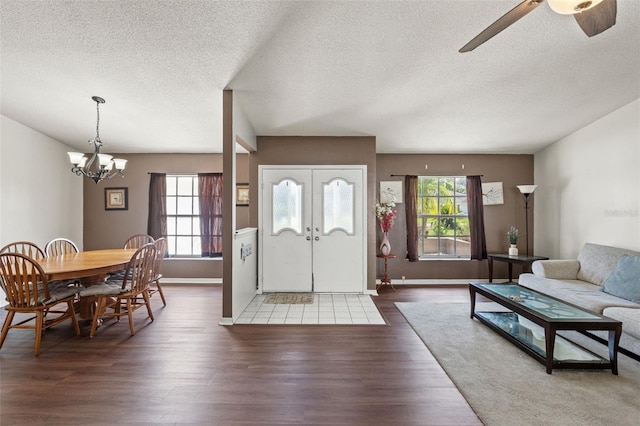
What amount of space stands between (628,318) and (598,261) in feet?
4.89

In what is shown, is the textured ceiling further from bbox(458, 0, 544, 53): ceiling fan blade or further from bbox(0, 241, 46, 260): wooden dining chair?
bbox(0, 241, 46, 260): wooden dining chair

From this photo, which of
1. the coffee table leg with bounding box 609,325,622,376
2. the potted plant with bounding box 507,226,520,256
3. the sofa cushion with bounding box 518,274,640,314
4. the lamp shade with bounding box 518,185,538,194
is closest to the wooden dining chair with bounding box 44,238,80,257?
the coffee table leg with bounding box 609,325,622,376

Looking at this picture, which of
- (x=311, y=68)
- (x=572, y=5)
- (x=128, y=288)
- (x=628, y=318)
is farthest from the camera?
(x=128, y=288)

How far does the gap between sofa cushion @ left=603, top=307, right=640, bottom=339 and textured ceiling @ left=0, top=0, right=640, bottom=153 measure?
95.0 inches

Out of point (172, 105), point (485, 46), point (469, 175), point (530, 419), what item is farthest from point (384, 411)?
point (469, 175)

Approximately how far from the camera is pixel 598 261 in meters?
3.75

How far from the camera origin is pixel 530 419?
71.3 inches

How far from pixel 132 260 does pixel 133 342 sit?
83 cm

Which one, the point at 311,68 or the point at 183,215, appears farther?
the point at 183,215

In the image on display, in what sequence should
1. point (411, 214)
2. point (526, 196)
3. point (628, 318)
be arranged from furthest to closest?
point (411, 214)
point (526, 196)
point (628, 318)

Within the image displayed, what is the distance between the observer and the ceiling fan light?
1.56 m

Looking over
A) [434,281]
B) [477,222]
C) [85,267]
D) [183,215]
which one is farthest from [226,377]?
[477,222]

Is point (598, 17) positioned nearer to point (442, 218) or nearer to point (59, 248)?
point (442, 218)

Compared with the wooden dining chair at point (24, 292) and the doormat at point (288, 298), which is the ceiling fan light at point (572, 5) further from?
the wooden dining chair at point (24, 292)
